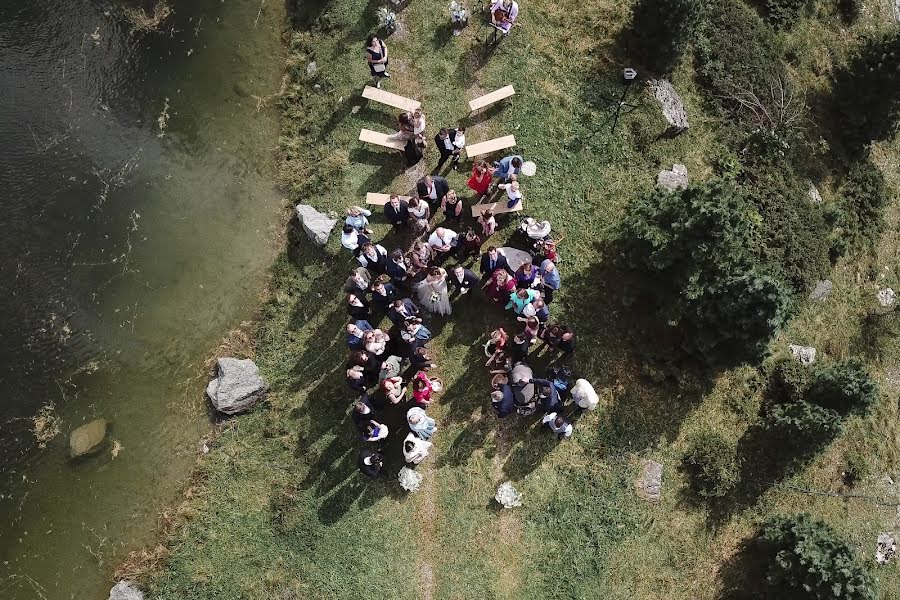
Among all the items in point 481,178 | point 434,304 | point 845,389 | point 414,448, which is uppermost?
point 481,178

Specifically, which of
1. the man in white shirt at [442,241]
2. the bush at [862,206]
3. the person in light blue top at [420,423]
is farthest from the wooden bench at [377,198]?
the bush at [862,206]

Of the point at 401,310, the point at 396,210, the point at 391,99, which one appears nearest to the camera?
the point at 401,310

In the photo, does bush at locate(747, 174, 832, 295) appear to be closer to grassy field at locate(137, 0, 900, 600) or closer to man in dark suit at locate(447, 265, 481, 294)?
grassy field at locate(137, 0, 900, 600)

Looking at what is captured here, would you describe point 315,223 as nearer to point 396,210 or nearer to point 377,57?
point 396,210

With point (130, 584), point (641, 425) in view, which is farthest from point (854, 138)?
point (130, 584)

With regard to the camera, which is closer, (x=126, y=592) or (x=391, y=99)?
(x=126, y=592)

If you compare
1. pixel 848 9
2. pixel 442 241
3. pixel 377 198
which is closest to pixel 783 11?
pixel 848 9
